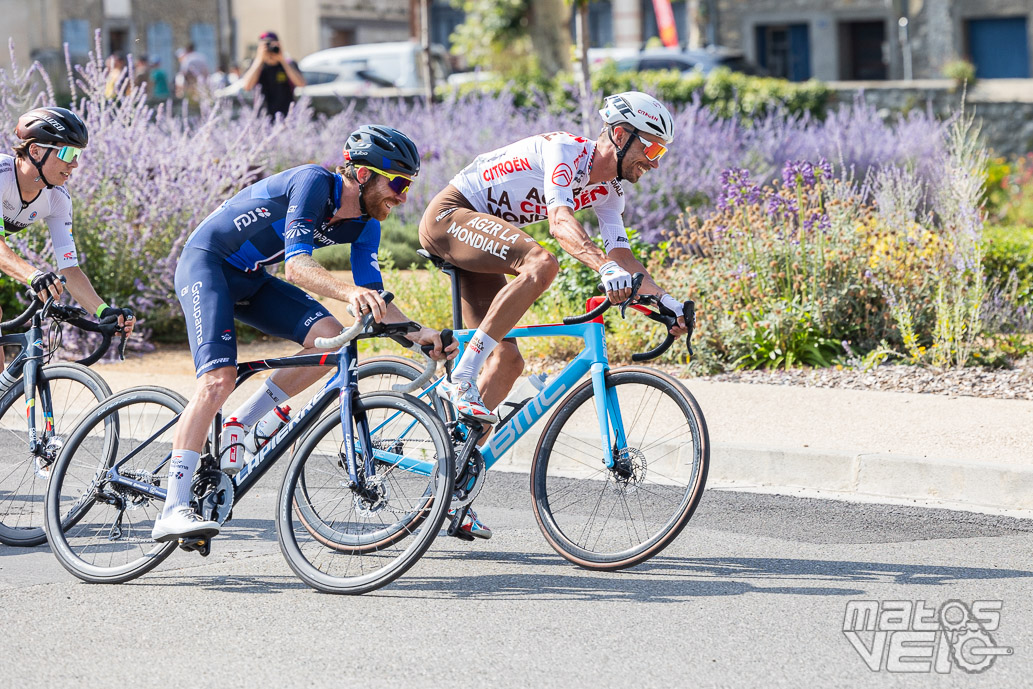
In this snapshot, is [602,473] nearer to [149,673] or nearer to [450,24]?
[149,673]

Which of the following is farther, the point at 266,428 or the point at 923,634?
the point at 266,428

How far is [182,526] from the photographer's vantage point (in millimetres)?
4953

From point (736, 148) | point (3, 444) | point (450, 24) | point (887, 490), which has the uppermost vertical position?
point (450, 24)

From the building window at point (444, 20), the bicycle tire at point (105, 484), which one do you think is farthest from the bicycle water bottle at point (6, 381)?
the building window at point (444, 20)

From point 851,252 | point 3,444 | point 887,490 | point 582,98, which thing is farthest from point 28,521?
point 582,98

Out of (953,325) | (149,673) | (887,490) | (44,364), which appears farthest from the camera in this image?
(953,325)

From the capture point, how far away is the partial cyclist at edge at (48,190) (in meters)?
5.47

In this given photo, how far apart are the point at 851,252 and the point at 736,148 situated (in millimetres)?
4571

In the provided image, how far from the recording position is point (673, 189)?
12.7 m

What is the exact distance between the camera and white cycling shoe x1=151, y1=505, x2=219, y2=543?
195 inches

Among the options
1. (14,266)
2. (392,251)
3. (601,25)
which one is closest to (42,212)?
(14,266)

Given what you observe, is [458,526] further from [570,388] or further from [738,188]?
[738,188]

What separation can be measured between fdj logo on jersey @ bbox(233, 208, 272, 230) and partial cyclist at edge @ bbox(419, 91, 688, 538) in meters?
0.83

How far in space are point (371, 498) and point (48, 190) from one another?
6.62 ft
